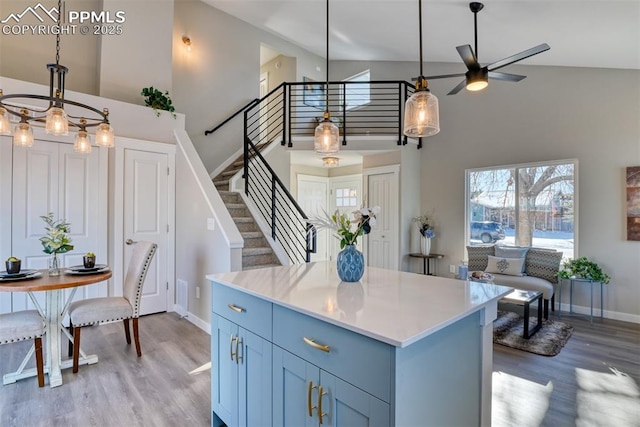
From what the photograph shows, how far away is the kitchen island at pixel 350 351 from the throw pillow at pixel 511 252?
140 inches

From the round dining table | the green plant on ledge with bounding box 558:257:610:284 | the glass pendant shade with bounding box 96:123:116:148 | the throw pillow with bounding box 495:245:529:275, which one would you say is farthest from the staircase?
the green plant on ledge with bounding box 558:257:610:284

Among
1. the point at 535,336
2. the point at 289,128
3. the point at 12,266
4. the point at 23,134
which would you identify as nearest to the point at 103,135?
the point at 23,134

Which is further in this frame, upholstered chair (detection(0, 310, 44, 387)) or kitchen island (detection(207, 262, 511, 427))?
upholstered chair (detection(0, 310, 44, 387))

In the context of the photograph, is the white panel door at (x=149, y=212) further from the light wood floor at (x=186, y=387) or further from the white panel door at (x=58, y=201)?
the light wood floor at (x=186, y=387)

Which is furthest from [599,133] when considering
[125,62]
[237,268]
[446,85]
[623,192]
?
[125,62]

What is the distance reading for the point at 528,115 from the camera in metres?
4.99

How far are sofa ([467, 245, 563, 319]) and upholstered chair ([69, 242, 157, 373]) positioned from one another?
430 cm

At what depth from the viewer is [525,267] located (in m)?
4.77

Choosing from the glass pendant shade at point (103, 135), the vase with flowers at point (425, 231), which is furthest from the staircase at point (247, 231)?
the vase with flowers at point (425, 231)

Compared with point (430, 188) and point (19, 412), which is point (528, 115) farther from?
point (19, 412)

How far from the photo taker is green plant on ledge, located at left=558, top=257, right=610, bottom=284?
162 inches

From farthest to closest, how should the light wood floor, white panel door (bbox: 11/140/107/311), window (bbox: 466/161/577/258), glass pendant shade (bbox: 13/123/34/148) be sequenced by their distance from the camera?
window (bbox: 466/161/577/258) < white panel door (bbox: 11/140/107/311) < glass pendant shade (bbox: 13/123/34/148) < the light wood floor

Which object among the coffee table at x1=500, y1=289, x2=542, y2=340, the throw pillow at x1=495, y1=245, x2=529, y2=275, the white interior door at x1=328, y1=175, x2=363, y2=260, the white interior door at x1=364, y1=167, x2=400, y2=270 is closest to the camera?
the coffee table at x1=500, y1=289, x2=542, y2=340

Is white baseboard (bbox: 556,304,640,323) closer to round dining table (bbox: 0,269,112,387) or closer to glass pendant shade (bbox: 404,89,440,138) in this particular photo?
glass pendant shade (bbox: 404,89,440,138)
